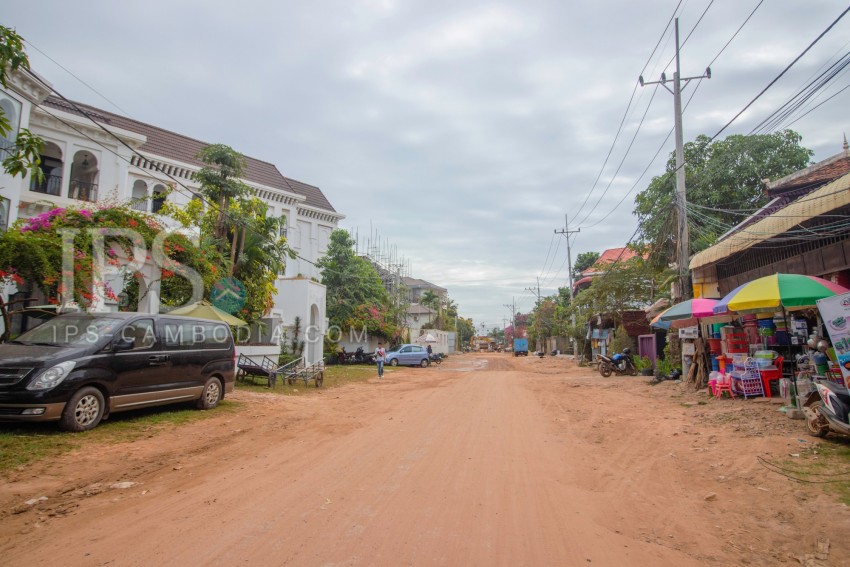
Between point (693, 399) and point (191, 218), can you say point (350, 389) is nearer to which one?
point (191, 218)

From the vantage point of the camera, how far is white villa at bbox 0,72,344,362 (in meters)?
16.0

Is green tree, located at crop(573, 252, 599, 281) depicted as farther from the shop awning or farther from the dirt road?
the dirt road

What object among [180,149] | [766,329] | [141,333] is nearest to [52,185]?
[180,149]

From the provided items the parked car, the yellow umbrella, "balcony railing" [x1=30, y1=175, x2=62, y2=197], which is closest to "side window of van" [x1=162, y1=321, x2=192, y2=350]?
the yellow umbrella

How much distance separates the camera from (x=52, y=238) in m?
10.9

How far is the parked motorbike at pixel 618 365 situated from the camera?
905 inches

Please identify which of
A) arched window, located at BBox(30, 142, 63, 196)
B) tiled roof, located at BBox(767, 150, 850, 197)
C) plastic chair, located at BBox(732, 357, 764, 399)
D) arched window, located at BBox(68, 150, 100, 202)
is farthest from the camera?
arched window, located at BBox(68, 150, 100, 202)

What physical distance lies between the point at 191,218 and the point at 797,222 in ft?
64.5

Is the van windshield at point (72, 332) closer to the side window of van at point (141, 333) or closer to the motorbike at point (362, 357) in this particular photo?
the side window of van at point (141, 333)

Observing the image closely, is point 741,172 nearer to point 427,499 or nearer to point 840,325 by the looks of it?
point 840,325

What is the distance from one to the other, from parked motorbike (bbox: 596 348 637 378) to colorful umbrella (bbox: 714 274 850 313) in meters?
13.9

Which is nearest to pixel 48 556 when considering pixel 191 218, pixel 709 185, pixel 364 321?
pixel 191 218

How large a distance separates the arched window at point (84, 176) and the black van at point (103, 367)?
1714 centimetres

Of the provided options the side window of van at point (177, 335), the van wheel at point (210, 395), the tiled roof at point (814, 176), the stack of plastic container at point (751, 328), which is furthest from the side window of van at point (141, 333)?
the tiled roof at point (814, 176)
